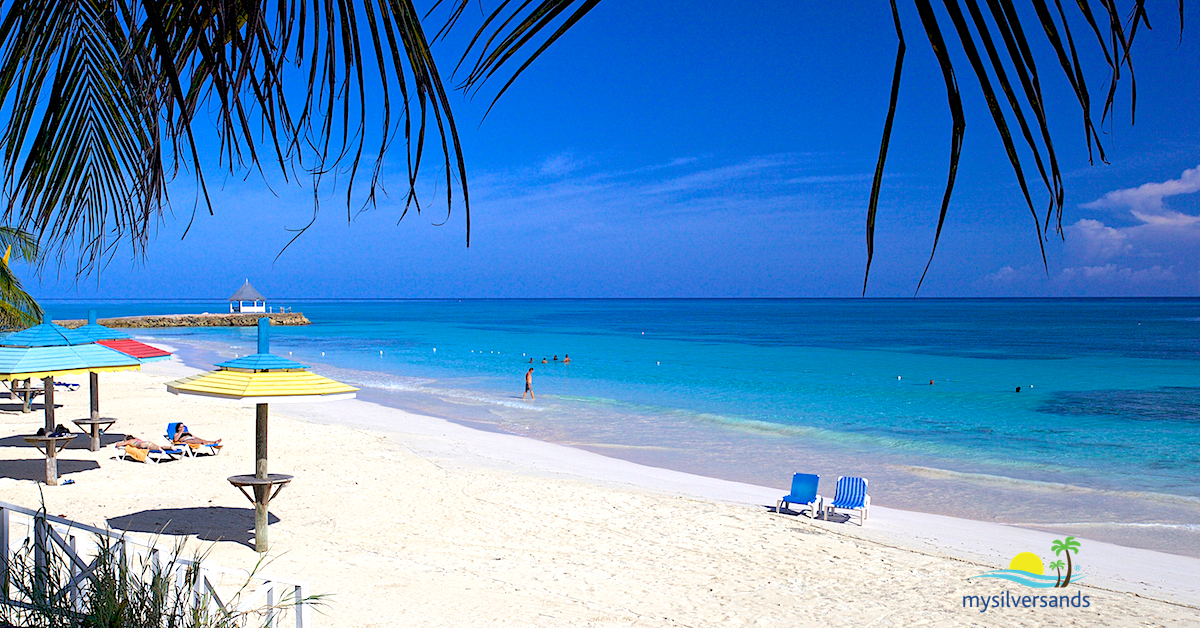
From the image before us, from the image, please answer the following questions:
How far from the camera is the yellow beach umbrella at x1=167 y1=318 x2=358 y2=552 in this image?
20.7ft

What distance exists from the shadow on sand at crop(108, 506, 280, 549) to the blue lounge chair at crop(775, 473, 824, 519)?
20.2ft

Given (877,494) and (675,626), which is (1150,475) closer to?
(877,494)

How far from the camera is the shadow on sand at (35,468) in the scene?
9375mm

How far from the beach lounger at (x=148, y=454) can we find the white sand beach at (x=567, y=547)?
14 centimetres

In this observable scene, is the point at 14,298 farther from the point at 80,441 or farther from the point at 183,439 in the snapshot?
the point at 183,439

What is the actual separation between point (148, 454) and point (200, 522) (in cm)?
348

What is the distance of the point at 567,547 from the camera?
771 centimetres

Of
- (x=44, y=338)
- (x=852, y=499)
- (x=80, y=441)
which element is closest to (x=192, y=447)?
(x=80, y=441)

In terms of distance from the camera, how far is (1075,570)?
793 centimetres

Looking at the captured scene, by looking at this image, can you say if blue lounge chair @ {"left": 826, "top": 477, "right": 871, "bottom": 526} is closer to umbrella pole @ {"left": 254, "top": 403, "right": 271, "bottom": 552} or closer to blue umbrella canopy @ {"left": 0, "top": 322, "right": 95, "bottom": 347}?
umbrella pole @ {"left": 254, "top": 403, "right": 271, "bottom": 552}

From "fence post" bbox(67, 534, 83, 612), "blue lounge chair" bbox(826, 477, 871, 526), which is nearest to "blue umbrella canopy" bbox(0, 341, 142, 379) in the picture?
"fence post" bbox(67, 534, 83, 612)

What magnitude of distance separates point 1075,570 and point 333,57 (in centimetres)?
914

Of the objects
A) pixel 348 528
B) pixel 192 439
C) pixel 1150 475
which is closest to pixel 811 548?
pixel 348 528

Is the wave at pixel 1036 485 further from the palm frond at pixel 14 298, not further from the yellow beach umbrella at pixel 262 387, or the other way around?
the palm frond at pixel 14 298
